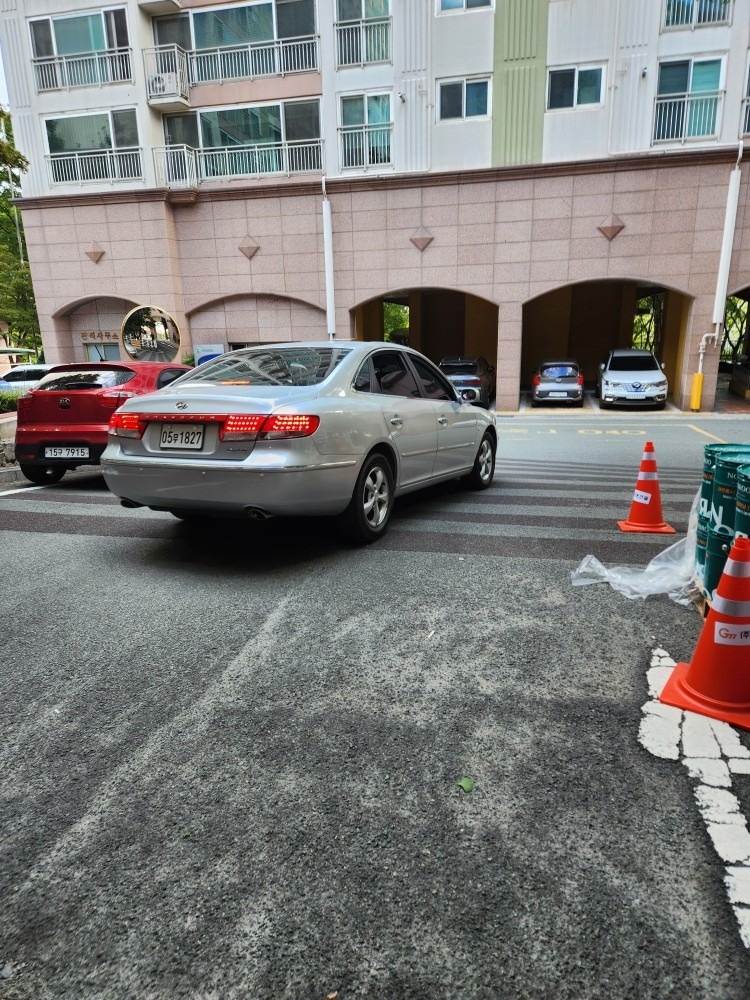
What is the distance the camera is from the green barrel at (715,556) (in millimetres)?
3398

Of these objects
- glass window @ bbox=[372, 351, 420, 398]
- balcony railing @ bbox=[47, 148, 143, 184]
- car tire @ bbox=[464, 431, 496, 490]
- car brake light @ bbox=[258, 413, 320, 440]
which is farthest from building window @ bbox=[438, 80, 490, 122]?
car brake light @ bbox=[258, 413, 320, 440]

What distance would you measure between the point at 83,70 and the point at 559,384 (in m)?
19.2

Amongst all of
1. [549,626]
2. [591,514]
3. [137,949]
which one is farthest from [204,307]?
[137,949]

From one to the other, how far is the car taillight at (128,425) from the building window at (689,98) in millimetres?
20156

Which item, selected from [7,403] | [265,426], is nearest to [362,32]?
[7,403]

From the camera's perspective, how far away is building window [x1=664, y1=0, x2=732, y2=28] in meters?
18.1

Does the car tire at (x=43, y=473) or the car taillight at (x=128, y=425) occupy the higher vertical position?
the car taillight at (x=128, y=425)

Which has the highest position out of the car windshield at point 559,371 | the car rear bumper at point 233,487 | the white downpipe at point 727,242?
the white downpipe at point 727,242

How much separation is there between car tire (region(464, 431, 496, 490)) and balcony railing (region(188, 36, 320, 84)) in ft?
61.4

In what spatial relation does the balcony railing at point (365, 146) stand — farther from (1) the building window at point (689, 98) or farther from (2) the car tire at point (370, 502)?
(2) the car tire at point (370, 502)

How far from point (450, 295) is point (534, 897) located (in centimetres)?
3097

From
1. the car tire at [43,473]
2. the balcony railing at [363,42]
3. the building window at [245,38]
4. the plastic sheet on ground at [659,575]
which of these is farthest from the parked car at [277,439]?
the building window at [245,38]

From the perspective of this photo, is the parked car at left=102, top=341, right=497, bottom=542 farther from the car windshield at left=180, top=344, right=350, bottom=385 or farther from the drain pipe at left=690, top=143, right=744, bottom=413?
the drain pipe at left=690, top=143, right=744, bottom=413

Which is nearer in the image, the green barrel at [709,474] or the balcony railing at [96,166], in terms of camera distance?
the green barrel at [709,474]
